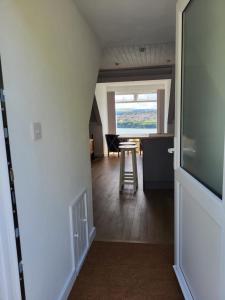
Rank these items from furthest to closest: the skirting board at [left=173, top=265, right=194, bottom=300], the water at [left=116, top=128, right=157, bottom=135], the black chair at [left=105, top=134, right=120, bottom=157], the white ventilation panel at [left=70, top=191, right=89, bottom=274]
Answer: the water at [left=116, top=128, right=157, bottom=135] → the black chair at [left=105, top=134, right=120, bottom=157] → the white ventilation panel at [left=70, top=191, right=89, bottom=274] → the skirting board at [left=173, top=265, right=194, bottom=300]

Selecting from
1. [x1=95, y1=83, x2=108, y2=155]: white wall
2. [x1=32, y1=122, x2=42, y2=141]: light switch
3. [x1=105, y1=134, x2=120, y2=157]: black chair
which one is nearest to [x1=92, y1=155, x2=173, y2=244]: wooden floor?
[x1=32, y1=122, x2=42, y2=141]: light switch

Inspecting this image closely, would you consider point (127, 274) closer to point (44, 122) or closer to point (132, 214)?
point (132, 214)

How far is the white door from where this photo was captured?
114cm

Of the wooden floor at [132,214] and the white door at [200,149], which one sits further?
the wooden floor at [132,214]

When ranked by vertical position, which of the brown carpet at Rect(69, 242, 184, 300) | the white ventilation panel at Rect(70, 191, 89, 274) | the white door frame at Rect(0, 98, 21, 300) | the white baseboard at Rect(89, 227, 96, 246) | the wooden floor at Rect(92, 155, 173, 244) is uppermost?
the white door frame at Rect(0, 98, 21, 300)

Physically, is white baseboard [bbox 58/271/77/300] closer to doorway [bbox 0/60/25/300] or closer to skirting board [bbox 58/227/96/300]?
skirting board [bbox 58/227/96/300]

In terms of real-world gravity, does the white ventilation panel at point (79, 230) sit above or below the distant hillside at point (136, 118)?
below

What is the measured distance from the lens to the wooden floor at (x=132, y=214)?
2678mm

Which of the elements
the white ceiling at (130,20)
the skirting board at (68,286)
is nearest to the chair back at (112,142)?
the white ceiling at (130,20)

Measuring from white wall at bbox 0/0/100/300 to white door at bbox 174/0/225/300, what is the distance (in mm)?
898

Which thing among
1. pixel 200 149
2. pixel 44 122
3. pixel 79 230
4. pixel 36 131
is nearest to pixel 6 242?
pixel 36 131

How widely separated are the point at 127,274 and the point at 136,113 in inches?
295

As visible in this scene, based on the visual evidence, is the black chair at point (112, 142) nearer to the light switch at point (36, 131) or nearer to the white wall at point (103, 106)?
the white wall at point (103, 106)

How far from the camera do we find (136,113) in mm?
8984
